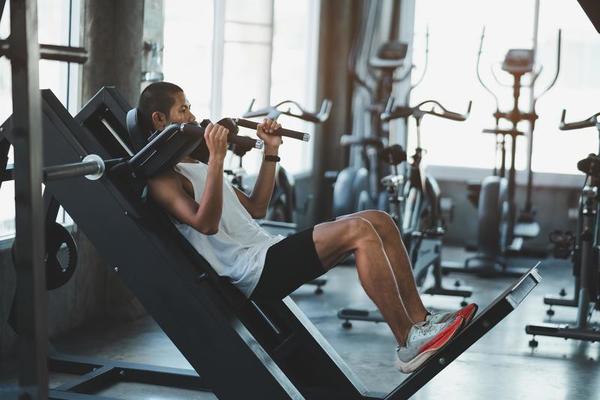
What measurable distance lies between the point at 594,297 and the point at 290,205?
1874mm

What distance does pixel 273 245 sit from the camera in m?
3.18

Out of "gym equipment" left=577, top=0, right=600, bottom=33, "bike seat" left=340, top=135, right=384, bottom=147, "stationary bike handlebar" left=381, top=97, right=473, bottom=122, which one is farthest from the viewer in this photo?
"bike seat" left=340, top=135, right=384, bottom=147

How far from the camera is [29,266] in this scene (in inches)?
83.7

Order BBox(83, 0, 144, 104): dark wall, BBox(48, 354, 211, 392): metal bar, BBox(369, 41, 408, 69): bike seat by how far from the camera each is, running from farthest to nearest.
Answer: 1. BBox(369, 41, 408, 69): bike seat
2. BBox(83, 0, 144, 104): dark wall
3. BBox(48, 354, 211, 392): metal bar

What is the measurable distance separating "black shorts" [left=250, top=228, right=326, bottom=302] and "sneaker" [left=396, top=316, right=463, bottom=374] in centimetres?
36

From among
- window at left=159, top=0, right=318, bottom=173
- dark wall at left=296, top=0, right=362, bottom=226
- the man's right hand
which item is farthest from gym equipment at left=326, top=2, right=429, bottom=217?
the man's right hand

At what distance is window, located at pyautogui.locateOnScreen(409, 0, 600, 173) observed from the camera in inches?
303

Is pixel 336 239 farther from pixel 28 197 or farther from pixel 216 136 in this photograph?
pixel 28 197

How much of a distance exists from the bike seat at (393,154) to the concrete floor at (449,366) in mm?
793

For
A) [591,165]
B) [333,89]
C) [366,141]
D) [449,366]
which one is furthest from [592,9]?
[333,89]

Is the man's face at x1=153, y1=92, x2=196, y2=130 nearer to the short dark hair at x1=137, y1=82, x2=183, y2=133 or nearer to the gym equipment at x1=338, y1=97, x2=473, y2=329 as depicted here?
the short dark hair at x1=137, y1=82, x2=183, y2=133

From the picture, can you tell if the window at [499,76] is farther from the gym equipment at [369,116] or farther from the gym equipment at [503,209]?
the gym equipment at [503,209]

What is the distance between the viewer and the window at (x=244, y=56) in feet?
17.9

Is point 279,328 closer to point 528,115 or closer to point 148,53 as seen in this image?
point 148,53
